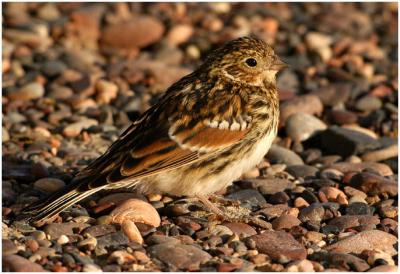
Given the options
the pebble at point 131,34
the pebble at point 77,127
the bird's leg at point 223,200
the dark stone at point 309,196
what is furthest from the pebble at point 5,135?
the pebble at point 131,34

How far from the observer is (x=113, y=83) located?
35.8 feet

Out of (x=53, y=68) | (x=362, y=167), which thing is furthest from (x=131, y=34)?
(x=362, y=167)

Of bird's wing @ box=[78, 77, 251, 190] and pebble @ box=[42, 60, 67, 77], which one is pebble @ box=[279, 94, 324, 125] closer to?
bird's wing @ box=[78, 77, 251, 190]

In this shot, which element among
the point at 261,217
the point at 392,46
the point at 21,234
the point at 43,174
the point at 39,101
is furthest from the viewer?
the point at 392,46

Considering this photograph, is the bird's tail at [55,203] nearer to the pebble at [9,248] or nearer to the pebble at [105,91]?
the pebble at [9,248]

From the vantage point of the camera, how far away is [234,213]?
7660 mm

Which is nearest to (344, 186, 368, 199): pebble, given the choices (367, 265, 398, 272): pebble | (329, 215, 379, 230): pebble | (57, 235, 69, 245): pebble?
(329, 215, 379, 230): pebble

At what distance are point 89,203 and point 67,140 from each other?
185cm

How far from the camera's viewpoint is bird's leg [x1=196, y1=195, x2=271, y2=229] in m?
7.40

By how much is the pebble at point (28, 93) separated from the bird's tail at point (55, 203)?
11.8 ft

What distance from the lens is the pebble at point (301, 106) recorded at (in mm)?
10031

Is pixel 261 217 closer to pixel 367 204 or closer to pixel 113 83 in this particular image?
pixel 367 204

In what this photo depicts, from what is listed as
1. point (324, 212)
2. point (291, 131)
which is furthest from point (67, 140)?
point (324, 212)

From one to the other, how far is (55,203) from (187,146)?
1194 millimetres
